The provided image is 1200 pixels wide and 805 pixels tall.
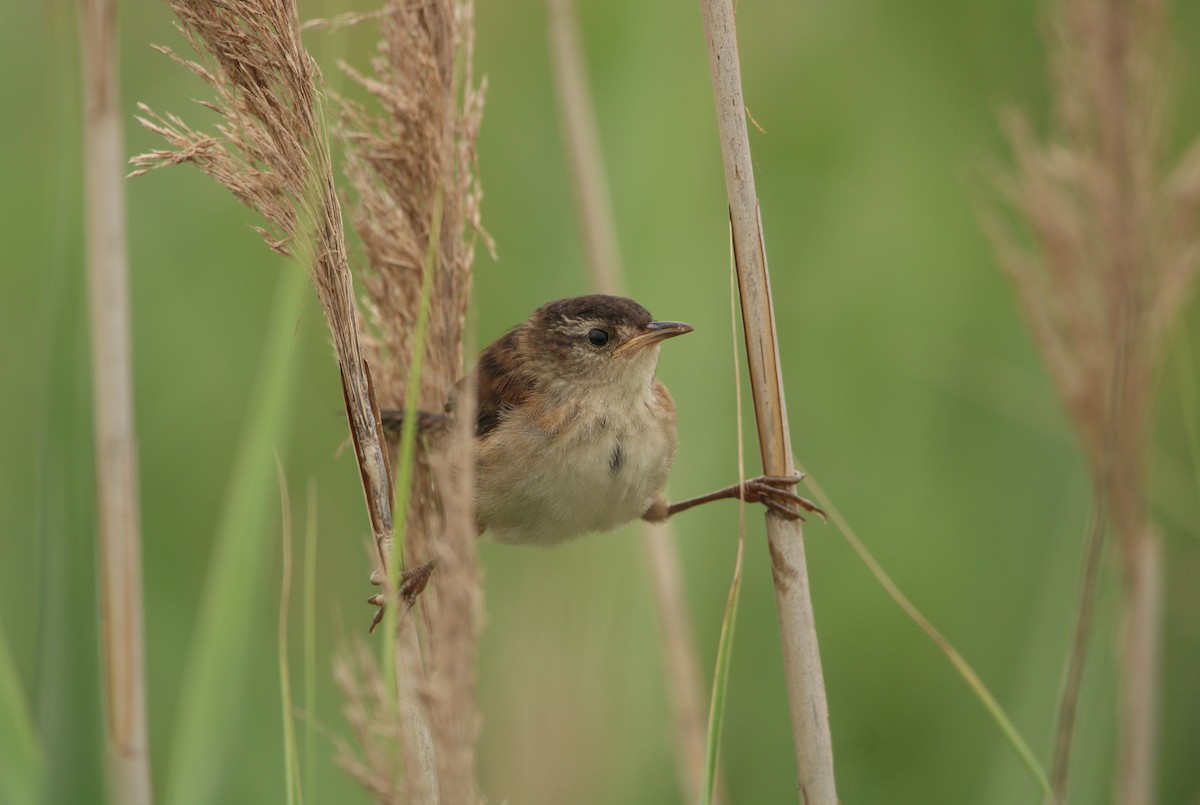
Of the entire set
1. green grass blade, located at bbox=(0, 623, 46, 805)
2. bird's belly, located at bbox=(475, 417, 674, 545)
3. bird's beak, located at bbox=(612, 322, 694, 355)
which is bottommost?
green grass blade, located at bbox=(0, 623, 46, 805)

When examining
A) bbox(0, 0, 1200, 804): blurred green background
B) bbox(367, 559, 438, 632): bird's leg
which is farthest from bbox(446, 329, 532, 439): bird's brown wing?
bbox(367, 559, 438, 632): bird's leg

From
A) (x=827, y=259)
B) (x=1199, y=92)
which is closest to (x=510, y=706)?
(x=827, y=259)

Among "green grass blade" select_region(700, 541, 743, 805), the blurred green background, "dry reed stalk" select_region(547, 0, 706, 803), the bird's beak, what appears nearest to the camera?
"green grass blade" select_region(700, 541, 743, 805)

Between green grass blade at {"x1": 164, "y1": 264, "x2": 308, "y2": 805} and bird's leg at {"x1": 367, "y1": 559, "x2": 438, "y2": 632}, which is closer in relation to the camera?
green grass blade at {"x1": 164, "y1": 264, "x2": 308, "y2": 805}

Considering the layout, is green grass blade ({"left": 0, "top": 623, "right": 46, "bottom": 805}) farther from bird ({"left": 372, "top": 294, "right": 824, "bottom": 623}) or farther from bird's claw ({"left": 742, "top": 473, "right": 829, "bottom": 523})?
bird's claw ({"left": 742, "top": 473, "right": 829, "bottom": 523})

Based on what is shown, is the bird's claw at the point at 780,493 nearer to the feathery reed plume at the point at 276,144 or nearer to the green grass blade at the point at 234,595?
the feathery reed plume at the point at 276,144

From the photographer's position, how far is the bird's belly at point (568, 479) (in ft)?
9.01

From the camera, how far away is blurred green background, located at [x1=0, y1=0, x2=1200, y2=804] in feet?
9.74

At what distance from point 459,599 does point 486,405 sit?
168 cm

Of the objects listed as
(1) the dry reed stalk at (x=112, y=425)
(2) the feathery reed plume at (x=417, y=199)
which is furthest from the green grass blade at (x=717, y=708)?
(1) the dry reed stalk at (x=112, y=425)

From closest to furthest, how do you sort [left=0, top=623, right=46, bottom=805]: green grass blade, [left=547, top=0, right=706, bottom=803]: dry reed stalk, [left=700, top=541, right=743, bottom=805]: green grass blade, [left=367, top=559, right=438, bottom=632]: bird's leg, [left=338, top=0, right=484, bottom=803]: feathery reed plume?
1. [left=700, top=541, right=743, bottom=805]: green grass blade
2. [left=0, top=623, right=46, bottom=805]: green grass blade
3. [left=338, top=0, right=484, bottom=803]: feathery reed plume
4. [left=367, top=559, right=438, bottom=632]: bird's leg
5. [left=547, top=0, right=706, bottom=803]: dry reed stalk

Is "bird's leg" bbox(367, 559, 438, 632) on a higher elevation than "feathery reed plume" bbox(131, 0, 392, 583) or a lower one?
lower

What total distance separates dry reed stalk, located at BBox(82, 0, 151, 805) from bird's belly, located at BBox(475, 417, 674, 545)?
107 centimetres

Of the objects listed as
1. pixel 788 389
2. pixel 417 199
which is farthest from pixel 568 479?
pixel 788 389
